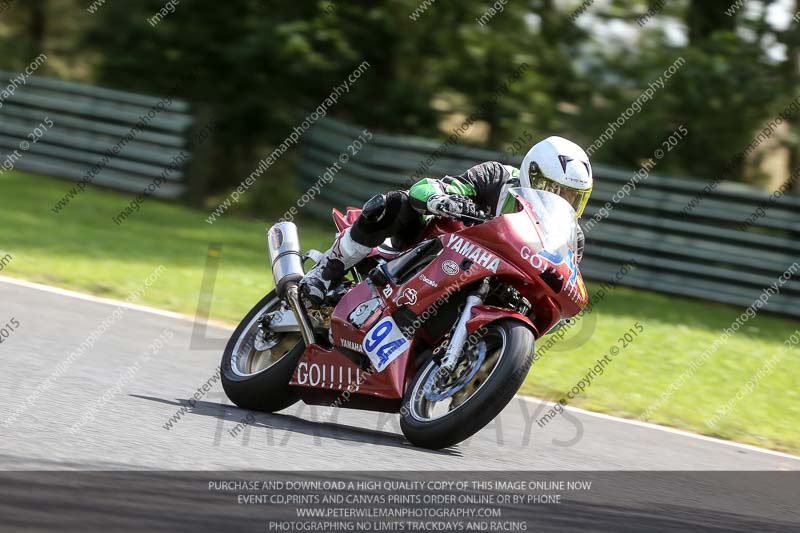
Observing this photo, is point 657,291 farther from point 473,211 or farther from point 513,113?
point 473,211

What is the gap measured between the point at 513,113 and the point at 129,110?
5835mm

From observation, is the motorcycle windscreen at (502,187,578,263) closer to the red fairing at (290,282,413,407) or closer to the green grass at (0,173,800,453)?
the red fairing at (290,282,413,407)

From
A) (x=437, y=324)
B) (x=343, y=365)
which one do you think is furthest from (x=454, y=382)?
(x=343, y=365)

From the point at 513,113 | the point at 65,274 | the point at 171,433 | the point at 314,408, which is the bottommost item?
the point at 513,113

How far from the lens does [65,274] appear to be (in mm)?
10859

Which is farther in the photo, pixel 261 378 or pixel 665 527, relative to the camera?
pixel 261 378

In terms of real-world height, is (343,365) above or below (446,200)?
below

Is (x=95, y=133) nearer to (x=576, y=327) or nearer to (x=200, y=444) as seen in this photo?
(x=576, y=327)

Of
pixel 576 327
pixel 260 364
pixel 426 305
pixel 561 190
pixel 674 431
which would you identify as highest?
pixel 561 190

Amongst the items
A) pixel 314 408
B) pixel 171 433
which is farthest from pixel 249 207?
pixel 171 433

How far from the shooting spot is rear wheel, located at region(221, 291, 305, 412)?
6637 millimetres

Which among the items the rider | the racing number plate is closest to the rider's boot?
the rider

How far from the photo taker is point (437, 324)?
249 inches

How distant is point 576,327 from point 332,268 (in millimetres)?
5384
